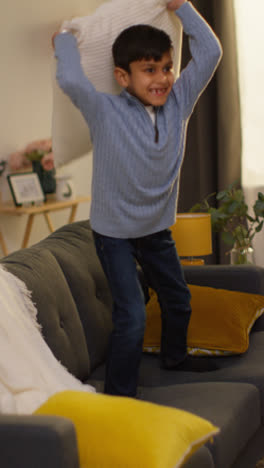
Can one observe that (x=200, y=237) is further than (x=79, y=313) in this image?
Yes

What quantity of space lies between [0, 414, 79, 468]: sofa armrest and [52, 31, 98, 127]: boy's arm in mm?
951

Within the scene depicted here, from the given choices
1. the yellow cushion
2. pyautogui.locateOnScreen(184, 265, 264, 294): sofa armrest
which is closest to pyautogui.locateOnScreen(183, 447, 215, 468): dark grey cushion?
the yellow cushion

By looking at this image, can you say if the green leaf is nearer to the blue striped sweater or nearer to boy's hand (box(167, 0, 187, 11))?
the blue striped sweater

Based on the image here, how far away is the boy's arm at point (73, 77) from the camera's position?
182 centimetres

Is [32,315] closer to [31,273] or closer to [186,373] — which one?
[31,273]

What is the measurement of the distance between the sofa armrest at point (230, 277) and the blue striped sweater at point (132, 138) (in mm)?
547

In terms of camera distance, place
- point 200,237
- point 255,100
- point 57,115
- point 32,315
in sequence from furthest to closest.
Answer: point 255,100 → point 200,237 → point 57,115 → point 32,315

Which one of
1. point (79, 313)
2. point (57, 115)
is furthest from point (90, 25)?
point (79, 313)

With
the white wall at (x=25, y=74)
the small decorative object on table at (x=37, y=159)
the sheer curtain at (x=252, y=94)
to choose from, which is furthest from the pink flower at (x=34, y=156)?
the sheer curtain at (x=252, y=94)

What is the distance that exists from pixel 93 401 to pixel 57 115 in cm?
101

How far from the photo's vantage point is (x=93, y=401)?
1.38 m

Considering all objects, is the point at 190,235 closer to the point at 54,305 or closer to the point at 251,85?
the point at 54,305

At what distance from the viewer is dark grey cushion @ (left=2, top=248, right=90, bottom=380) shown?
1.88 m

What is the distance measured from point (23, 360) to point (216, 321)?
82 cm
